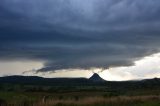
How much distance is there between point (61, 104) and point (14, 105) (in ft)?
16.1

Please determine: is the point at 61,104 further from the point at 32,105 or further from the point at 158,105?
the point at 158,105

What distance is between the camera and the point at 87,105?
124 ft

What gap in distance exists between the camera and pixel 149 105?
123 ft

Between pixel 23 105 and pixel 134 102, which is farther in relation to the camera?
pixel 134 102

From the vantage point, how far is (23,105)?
3403cm

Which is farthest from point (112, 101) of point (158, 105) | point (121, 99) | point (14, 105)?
point (14, 105)

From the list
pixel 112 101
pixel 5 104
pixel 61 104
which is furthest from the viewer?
pixel 112 101

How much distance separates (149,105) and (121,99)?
14.7 feet

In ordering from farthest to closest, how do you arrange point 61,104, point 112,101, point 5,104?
point 112,101
point 61,104
point 5,104

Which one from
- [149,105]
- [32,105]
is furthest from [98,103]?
[32,105]

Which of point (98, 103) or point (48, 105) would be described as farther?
point (98, 103)

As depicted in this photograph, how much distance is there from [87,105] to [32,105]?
5.52 metres

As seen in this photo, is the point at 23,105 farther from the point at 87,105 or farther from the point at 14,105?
the point at 87,105

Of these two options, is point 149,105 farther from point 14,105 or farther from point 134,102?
point 14,105
